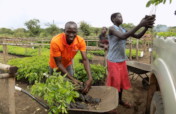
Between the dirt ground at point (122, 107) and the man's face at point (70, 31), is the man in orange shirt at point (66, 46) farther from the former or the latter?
the dirt ground at point (122, 107)

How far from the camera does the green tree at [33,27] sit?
28.3 m

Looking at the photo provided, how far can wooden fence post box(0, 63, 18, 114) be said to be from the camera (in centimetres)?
173

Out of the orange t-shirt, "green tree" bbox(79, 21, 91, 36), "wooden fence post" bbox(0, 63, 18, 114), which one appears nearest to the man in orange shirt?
the orange t-shirt

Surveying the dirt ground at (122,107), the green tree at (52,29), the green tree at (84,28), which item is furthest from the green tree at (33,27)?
the dirt ground at (122,107)

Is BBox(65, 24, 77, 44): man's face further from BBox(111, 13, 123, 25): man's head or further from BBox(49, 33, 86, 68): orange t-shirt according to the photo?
BBox(111, 13, 123, 25): man's head

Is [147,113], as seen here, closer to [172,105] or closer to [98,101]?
[98,101]

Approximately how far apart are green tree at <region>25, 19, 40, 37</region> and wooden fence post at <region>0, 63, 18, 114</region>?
91.8 feet

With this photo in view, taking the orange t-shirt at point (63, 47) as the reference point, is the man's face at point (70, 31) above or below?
above

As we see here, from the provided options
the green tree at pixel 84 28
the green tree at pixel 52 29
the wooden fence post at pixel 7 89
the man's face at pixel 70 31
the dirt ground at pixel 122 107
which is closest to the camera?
the wooden fence post at pixel 7 89

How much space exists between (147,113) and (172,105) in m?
1.78

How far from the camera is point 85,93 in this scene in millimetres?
2781

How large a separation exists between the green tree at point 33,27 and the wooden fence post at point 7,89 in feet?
91.8

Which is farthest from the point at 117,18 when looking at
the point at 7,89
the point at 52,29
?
the point at 52,29

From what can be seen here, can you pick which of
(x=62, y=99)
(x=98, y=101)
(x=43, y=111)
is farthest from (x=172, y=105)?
(x=43, y=111)
